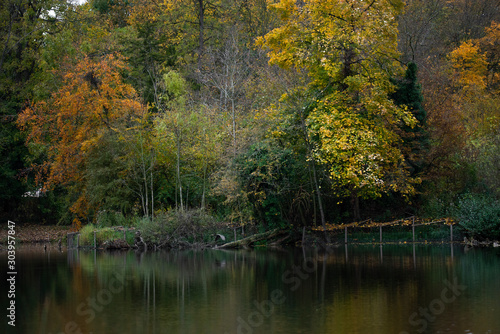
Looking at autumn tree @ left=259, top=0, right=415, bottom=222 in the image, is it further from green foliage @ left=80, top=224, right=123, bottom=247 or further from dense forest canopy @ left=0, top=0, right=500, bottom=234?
green foliage @ left=80, top=224, right=123, bottom=247

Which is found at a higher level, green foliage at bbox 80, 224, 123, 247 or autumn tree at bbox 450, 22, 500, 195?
autumn tree at bbox 450, 22, 500, 195

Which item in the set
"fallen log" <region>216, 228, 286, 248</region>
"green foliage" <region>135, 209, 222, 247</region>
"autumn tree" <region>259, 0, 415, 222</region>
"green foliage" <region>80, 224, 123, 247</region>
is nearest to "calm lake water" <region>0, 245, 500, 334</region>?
"autumn tree" <region>259, 0, 415, 222</region>

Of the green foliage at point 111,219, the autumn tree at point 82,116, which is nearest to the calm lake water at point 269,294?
the green foliage at point 111,219

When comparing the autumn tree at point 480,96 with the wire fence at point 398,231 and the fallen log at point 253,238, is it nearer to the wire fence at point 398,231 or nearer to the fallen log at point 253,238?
the wire fence at point 398,231

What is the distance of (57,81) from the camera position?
3978 cm

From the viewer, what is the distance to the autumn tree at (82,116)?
113ft

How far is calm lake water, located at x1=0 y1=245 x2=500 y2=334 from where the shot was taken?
36.0 ft

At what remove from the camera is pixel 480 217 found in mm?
24594

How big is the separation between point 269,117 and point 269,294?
52.2 feet

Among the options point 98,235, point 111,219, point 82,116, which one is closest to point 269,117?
point 111,219

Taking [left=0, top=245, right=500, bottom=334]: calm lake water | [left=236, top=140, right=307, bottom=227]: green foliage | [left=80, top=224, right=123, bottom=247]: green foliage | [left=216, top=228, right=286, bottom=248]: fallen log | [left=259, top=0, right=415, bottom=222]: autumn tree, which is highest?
Result: [left=259, top=0, right=415, bottom=222]: autumn tree

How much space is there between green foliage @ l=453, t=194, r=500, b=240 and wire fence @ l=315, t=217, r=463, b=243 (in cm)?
103

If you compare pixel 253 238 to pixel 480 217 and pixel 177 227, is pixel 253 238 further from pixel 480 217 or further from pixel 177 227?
pixel 480 217

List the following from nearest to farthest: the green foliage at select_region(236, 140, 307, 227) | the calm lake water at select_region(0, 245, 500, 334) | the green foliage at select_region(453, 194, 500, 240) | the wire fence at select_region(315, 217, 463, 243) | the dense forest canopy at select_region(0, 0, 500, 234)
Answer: the calm lake water at select_region(0, 245, 500, 334)
the green foliage at select_region(453, 194, 500, 240)
the wire fence at select_region(315, 217, 463, 243)
the dense forest canopy at select_region(0, 0, 500, 234)
the green foliage at select_region(236, 140, 307, 227)
